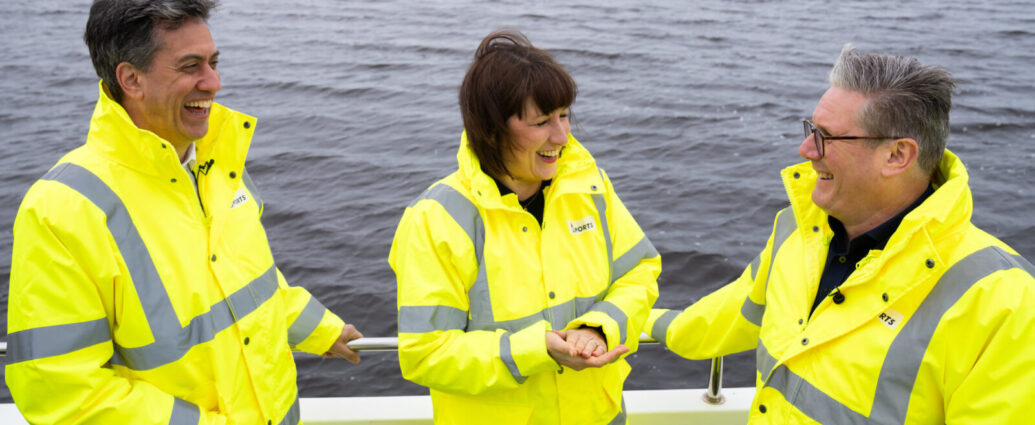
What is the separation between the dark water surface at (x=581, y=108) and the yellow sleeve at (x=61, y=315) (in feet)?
13.7

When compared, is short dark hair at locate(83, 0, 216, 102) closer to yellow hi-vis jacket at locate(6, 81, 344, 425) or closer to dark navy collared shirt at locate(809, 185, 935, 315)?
yellow hi-vis jacket at locate(6, 81, 344, 425)

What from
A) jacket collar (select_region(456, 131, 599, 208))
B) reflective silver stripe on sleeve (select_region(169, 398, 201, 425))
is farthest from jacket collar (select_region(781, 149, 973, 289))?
reflective silver stripe on sleeve (select_region(169, 398, 201, 425))

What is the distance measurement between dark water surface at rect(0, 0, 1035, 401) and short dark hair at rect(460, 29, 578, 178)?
397cm

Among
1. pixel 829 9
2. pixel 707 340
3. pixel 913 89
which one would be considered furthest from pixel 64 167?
pixel 829 9

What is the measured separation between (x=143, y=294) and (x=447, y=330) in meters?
0.75

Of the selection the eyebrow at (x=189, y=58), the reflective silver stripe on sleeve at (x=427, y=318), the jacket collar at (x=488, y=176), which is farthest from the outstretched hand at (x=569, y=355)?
the eyebrow at (x=189, y=58)

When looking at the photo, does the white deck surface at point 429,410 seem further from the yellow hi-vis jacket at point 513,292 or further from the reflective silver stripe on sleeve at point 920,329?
the reflective silver stripe on sleeve at point 920,329

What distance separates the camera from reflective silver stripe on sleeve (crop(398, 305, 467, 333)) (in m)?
2.27

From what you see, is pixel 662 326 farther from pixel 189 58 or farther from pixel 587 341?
pixel 189 58

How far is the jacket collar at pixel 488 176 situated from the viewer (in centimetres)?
236

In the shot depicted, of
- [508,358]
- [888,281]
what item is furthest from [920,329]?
[508,358]

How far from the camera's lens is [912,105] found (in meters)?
2.19

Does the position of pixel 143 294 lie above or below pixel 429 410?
above

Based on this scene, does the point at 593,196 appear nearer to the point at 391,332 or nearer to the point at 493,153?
the point at 493,153
